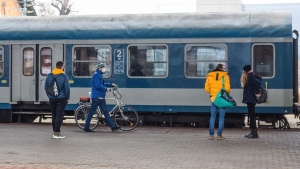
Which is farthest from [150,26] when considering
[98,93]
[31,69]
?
[31,69]

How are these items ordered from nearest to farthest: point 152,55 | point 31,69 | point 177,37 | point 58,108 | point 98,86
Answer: point 58,108 < point 98,86 < point 177,37 < point 152,55 < point 31,69

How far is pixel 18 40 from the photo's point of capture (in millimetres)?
18578

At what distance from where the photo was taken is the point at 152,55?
57.7 ft

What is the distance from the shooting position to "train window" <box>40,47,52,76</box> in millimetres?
18372

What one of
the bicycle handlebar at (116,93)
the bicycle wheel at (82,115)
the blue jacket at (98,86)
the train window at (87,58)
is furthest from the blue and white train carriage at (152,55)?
the blue jacket at (98,86)

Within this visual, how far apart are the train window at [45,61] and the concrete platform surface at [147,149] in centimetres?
240

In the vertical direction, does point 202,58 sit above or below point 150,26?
below

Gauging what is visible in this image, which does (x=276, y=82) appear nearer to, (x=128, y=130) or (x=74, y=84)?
(x=128, y=130)

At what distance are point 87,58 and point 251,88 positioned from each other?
18.1 ft

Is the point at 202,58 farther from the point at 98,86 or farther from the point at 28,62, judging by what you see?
the point at 28,62

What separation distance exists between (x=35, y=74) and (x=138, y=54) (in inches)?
125

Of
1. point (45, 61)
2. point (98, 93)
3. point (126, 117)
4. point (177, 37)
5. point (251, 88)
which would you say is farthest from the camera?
point (45, 61)

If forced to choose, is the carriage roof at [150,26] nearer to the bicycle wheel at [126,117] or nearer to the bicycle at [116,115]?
the bicycle at [116,115]

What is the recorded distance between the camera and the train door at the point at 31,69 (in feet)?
60.3
